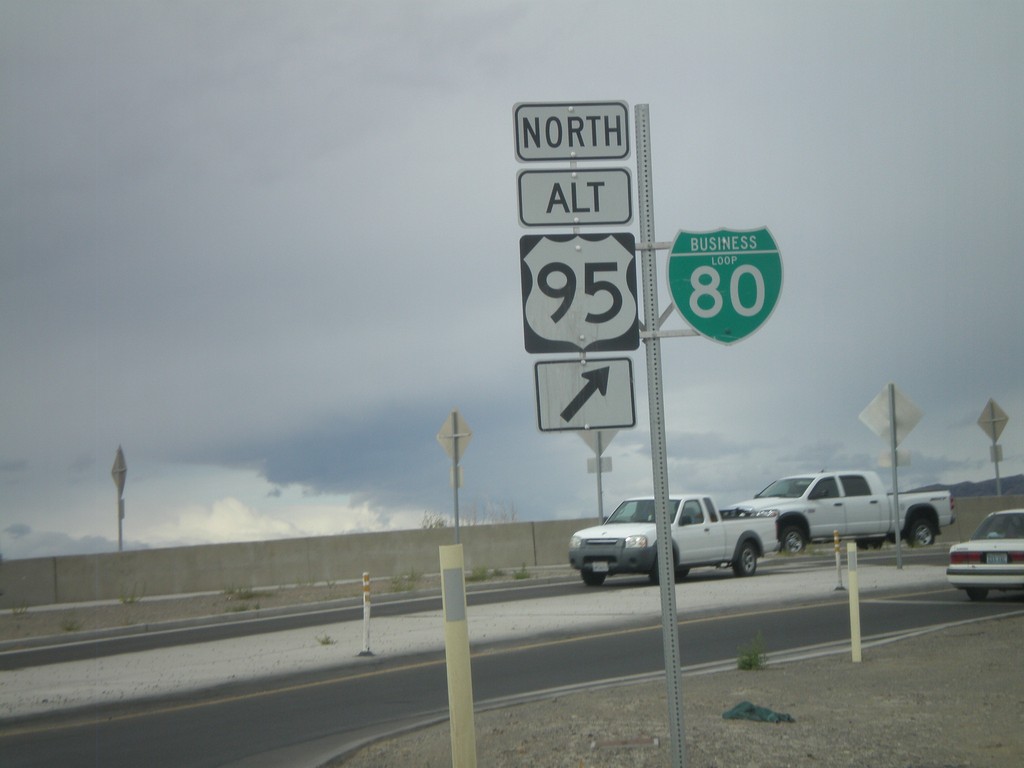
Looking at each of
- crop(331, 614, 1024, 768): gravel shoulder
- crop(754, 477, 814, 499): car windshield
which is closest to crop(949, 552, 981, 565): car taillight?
crop(331, 614, 1024, 768): gravel shoulder

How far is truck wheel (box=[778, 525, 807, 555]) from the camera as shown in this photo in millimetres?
31094

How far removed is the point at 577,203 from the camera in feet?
21.2

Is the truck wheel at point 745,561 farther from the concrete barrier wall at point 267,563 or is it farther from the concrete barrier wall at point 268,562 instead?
the concrete barrier wall at point 268,562

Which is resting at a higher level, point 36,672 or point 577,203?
point 577,203

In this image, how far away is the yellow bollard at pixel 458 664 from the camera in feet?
21.0

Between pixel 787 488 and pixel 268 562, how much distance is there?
533 inches

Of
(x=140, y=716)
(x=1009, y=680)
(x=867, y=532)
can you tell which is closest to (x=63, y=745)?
(x=140, y=716)

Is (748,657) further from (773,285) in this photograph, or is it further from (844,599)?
(844,599)

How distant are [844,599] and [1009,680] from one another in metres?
9.31

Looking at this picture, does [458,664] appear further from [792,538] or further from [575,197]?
[792,538]

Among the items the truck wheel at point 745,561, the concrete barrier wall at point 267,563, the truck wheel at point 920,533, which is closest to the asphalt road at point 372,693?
the truck wheel at point 745,561

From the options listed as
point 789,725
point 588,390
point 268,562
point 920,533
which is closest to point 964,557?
point 789,725

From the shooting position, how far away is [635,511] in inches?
977

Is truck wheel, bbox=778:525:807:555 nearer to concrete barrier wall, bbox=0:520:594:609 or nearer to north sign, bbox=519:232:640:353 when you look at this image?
concrete barrier wall, bbox=0:520:594:609
